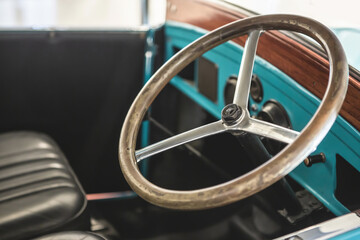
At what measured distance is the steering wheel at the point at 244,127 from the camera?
2.20 ft

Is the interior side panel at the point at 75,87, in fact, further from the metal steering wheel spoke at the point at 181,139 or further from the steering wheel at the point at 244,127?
the metal steering wheel spoke at the point at 181,139

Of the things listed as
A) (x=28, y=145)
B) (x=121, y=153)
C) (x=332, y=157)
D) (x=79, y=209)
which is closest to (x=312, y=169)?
(x=332, y=157)

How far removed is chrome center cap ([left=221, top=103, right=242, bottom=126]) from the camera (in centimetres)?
89

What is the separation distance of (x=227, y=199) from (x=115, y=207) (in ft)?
3.81

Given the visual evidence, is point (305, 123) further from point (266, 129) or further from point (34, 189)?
point (34, 189)

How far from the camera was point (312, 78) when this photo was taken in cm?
106

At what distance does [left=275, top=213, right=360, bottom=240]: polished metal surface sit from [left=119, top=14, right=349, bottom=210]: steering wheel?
183mm

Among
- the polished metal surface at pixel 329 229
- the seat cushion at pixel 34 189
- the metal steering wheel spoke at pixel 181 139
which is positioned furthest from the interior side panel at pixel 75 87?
the polished metal surface at pixel 329 229

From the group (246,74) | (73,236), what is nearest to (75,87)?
(73,236)

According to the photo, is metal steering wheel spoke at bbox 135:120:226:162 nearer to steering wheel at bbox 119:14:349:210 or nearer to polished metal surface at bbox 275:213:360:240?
steering wheel at bbox 119:14:349:210

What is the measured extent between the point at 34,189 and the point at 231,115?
25.2 inches

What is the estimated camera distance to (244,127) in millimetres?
894

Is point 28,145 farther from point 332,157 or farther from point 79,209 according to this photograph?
point 332,157

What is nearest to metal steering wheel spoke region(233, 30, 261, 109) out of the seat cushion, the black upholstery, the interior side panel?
the black upholstery
